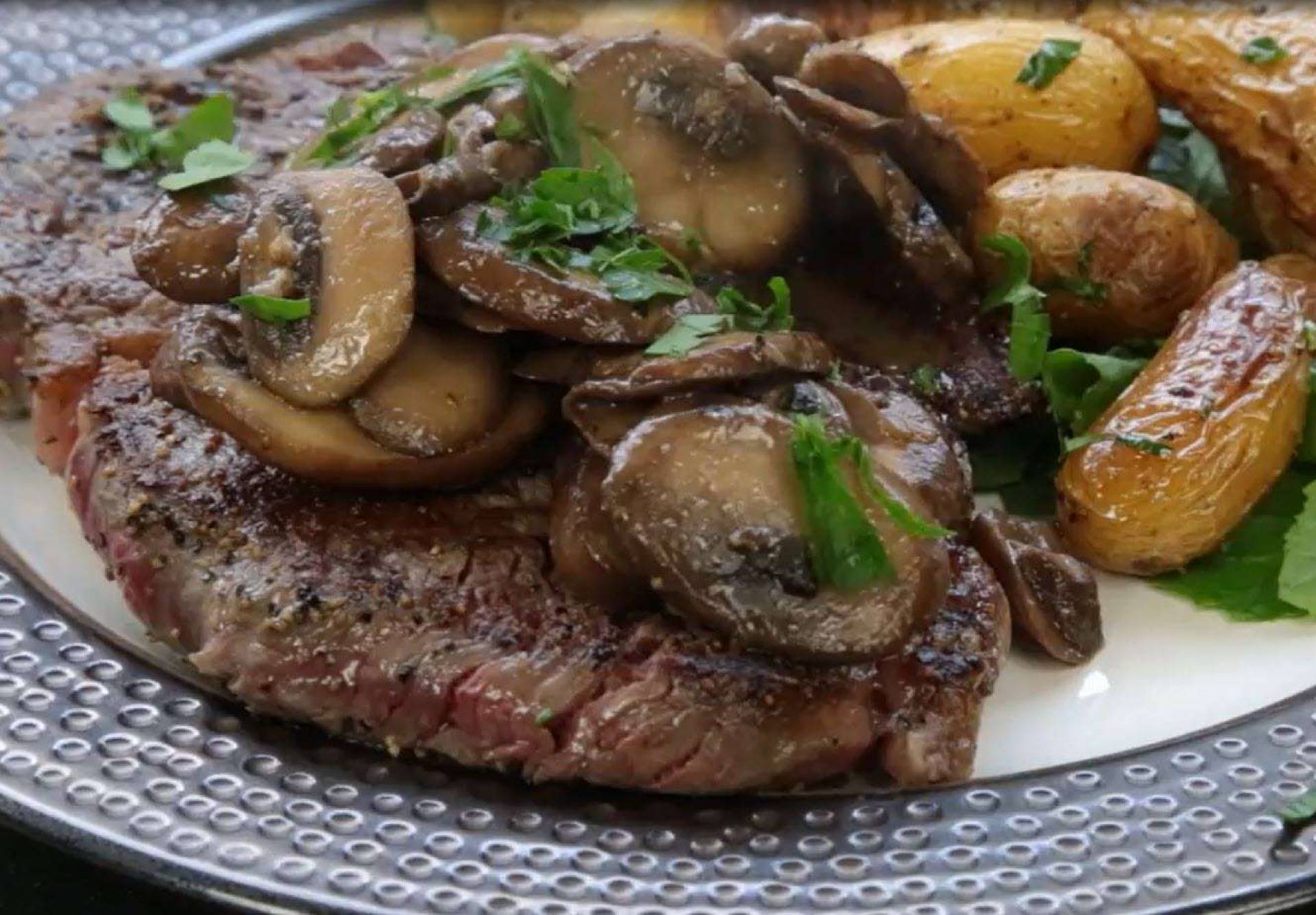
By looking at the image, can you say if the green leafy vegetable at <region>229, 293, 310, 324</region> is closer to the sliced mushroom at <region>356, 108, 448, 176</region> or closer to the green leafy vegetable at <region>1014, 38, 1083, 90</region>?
the sliced mushroom at <region>356, 108, 448, 176</region>

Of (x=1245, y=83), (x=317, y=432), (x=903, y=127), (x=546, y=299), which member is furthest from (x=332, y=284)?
(x=1245, y=83)

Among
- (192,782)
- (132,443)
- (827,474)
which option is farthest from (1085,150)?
(192,782)

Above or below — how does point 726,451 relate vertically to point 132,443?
above

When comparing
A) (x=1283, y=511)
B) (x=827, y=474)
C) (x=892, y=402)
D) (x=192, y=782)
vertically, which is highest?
(x=827, y=474)

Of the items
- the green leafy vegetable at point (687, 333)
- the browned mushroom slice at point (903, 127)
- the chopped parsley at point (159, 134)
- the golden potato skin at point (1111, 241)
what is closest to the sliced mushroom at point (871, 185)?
the browned mushroom slice at point (903, 127)

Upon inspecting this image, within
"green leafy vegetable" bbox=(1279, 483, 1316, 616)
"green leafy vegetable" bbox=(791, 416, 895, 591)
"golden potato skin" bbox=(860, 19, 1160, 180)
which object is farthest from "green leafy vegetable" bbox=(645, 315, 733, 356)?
"golden potato skin" bbox=(860, 19, 1160, 180)

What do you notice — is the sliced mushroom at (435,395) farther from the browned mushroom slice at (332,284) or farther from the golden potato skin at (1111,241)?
the golden potato skin at (1111,241)

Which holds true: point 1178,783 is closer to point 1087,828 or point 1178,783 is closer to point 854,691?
point 1087,828
